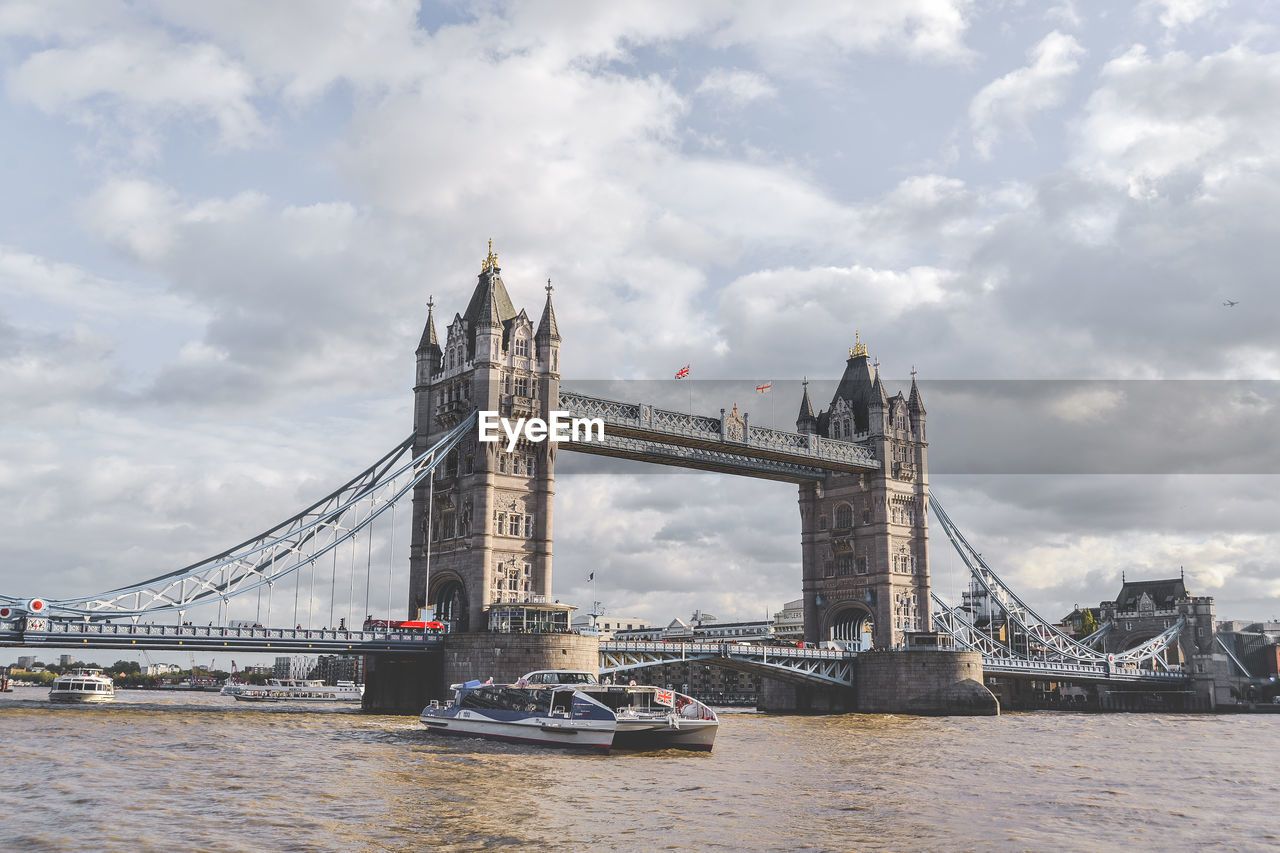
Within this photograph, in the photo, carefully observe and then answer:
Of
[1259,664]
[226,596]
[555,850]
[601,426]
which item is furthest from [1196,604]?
[555,850]

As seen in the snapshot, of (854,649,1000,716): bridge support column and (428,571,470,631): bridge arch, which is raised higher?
(428,571,470,631): bridge arch

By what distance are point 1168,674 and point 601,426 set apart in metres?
81.5

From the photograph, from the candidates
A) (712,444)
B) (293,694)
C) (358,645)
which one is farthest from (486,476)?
(293,694)

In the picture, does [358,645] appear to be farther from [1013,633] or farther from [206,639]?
[1013,633]

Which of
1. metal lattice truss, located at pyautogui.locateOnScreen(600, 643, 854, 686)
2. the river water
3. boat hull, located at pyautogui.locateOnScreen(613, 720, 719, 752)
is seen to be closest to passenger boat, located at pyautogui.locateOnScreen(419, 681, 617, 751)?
boat hull, located at pyautogui.locateOnScreen(613, 720, 719, 752)

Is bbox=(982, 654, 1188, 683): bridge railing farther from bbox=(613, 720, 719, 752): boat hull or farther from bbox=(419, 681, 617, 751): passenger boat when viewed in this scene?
bbox=(419, 681, 617, 751): passenger boat

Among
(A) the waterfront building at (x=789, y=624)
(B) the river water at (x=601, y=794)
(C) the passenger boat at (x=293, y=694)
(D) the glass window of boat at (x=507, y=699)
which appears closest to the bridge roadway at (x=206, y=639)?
(B) the river water at (x=601, y=794)

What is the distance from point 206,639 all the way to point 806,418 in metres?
66.8

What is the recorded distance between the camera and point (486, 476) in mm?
81875

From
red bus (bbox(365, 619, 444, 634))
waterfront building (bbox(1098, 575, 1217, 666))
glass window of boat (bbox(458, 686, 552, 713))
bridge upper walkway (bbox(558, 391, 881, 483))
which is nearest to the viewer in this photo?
glass window of boat (bbox(458, 686, 552, 713))

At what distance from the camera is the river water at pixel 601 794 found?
89.9ft

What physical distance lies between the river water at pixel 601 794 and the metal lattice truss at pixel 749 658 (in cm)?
2372

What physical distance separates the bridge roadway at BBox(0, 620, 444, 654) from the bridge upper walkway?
21429 mm
